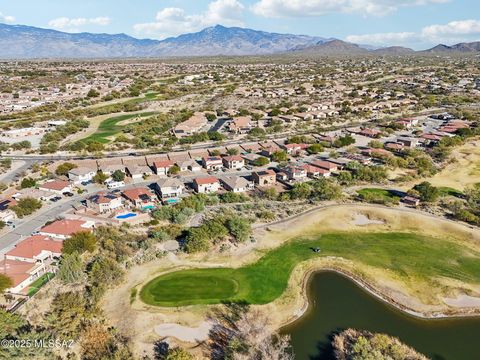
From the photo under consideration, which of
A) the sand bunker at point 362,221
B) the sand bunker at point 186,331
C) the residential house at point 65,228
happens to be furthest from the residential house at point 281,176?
the sand bunker at point 186,331

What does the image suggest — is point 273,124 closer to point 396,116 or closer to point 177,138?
point 177,138

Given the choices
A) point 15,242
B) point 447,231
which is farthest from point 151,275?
point 447,231

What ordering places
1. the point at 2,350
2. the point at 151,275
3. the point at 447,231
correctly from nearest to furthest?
the point at 2,350 < the point at 151,275 < the point at 447,231

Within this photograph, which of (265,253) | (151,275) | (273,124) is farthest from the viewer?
(273,124)

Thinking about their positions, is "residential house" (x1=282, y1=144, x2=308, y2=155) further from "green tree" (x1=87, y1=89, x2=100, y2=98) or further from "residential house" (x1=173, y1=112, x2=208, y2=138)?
"green tree" (x1=87, y1=89, x2=100, y2=98)

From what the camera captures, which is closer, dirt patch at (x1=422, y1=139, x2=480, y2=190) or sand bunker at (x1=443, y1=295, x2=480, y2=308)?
sand bunker at (x1=443, y1=295, x2=480, y2=308)

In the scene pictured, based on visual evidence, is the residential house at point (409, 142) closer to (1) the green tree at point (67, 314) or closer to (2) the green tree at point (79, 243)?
(2) the green tree at point (79, 243)

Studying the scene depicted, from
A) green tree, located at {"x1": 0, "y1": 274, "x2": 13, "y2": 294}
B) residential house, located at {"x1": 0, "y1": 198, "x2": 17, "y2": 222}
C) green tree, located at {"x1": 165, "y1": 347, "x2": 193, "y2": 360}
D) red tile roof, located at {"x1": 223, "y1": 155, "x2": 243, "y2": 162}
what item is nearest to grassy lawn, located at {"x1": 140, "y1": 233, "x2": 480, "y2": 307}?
green tree, located at {"x1": 165, "y1": 347, "x2": 193, "y2": 360}
